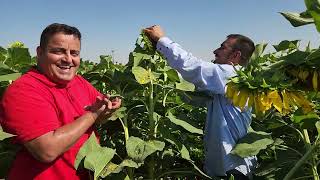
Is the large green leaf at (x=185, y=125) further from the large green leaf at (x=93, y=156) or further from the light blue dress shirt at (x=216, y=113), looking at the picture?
the large green leaf at (x=93, y=156)

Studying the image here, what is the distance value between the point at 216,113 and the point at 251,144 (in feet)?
0.90

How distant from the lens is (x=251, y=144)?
235cm

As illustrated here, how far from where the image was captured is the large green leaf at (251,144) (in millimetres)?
2283

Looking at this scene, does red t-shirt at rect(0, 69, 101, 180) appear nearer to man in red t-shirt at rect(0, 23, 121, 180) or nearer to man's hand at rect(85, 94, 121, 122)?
man in red t-shirt at rect(0, 23, 121, 180)

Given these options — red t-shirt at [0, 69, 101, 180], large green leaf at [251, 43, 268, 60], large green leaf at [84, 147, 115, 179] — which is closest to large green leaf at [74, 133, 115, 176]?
large green leaf at [84, 147, 115, 179]

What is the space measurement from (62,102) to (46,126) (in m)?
0.19

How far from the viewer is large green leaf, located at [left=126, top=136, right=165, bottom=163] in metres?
2.14

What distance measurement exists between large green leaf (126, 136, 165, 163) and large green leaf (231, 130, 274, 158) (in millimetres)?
372

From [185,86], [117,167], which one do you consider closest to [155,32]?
[185,86]

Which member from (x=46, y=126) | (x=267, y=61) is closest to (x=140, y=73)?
(x=46, y=126)

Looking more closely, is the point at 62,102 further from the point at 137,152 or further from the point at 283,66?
the point at 283,66

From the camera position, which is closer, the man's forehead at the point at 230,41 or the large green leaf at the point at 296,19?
the large green leaf at the point at 296,19

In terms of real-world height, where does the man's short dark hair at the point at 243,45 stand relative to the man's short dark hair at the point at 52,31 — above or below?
below

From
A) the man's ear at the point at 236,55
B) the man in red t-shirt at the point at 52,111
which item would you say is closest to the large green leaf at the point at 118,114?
the man in red t-shirt at the point at 52,111
